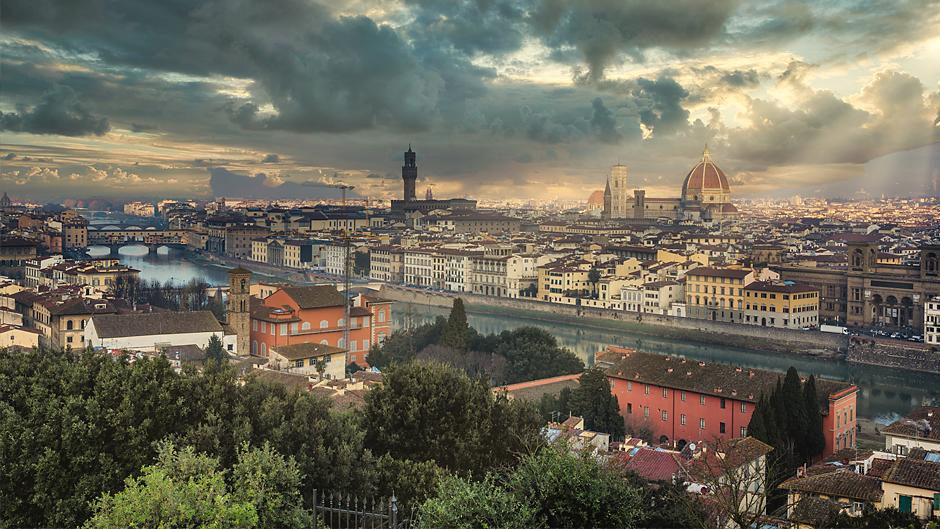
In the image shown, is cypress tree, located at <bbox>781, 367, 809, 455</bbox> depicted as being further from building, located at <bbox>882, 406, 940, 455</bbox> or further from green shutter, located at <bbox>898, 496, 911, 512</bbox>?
green shutter, located at <bbox>898, 496, 911, 512</bbox>

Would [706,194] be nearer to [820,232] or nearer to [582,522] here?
[820,232]

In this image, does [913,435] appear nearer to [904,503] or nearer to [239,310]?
[904,503]

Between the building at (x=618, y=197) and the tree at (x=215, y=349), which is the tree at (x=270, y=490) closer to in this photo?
the tree at (x=215, y=349)

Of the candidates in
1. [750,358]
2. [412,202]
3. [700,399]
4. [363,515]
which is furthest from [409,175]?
[363,515]

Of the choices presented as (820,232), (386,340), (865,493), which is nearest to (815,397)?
(865,493)

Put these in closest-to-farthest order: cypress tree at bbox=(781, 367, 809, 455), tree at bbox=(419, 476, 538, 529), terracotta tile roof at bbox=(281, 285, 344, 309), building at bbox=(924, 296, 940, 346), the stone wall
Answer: tree at bbox=(419, 476, 538, 529), cypress tree at bbox=(781, 367, 809, 455), terracotta tile roof at bbox=(281, 285, 344, 309), the stone wall, building at bbox=(924, 296, 940, 346)

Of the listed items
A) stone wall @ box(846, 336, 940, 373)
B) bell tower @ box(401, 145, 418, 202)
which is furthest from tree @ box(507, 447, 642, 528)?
bell tower @ box(401, 145, 418, 202)
